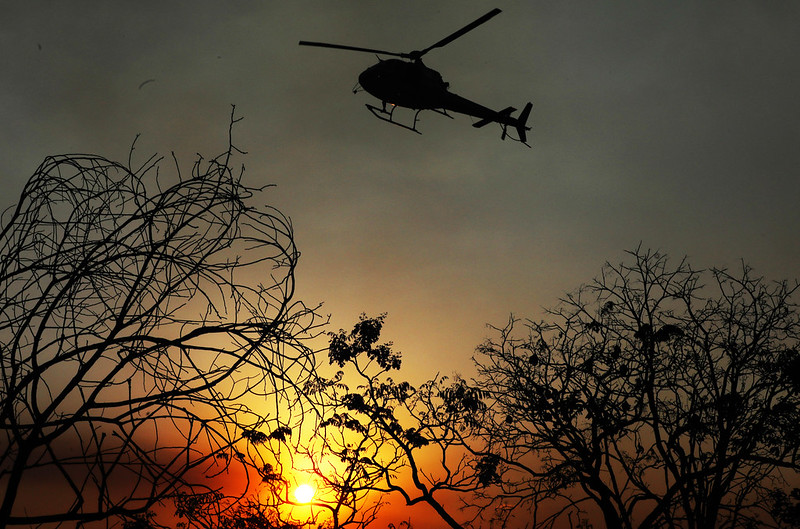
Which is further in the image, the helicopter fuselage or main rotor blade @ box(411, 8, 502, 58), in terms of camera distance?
the helicopter fuselage

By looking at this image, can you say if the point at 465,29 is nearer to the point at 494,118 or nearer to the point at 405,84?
the point at 405,84

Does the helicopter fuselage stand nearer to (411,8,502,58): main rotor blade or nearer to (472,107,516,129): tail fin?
(411,8,502,58): main rotor blade

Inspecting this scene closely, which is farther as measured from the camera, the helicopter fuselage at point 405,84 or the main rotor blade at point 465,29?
the helicopter fuselage at point 405,84

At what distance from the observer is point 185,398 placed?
2920 mm

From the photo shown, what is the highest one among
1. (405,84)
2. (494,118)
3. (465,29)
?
(494,118)

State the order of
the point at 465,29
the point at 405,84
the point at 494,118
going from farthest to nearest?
the point at 494,118, the point at 405,84, the point at 465,29

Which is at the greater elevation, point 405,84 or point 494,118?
point 494,118

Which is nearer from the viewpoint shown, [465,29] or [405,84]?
[465,29]

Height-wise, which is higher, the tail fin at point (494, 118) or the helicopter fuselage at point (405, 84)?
the tail fin at point (494, 118)

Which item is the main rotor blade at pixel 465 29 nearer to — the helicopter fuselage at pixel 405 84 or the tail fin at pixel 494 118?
the helicopter fuselage at pixel 405 84

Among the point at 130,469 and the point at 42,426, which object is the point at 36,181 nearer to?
the point at 42,426

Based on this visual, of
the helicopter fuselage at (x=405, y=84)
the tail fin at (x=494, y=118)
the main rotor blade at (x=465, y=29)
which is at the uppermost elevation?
the tail fin at (x=494, y=118)

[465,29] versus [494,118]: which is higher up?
[494,118]

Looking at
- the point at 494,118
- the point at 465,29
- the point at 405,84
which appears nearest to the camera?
the point at 465,29
